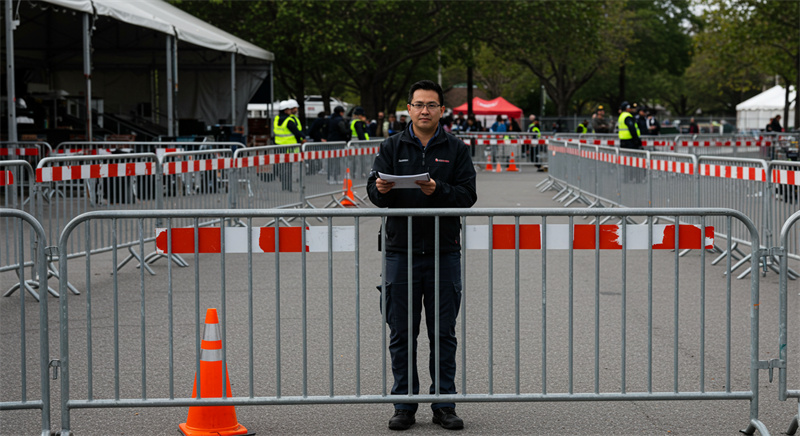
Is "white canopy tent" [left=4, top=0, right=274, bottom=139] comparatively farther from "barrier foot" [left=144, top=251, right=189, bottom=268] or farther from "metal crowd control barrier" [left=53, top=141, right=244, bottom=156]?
"barrier foot" [left=144, top=251, right=189, bottom=268]

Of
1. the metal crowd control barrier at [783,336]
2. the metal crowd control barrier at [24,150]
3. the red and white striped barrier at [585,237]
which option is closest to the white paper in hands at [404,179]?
the red and white striped barrier at [585,237]

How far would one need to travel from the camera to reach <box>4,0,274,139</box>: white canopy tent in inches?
1032

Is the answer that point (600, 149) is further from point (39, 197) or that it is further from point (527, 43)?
point (527, 43)

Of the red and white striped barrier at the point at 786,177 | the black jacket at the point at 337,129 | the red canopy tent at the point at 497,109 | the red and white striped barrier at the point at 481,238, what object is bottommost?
the red and white striped barrier at the point at 481,238

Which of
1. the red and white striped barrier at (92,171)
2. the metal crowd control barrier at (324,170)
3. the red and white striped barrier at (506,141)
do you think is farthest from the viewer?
the red and white striped barrier at (506,141)

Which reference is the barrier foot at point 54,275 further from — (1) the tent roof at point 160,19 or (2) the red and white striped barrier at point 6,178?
(1) the tent roof at point 160,19

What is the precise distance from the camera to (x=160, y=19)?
21906 mm

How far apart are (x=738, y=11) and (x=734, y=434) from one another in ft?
126

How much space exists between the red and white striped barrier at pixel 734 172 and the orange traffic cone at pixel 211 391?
6944 millimetres

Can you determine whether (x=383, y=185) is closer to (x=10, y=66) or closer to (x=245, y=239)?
(x=245, y=239)

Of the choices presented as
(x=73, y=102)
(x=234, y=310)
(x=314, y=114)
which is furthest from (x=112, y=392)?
(x=314, y=114)

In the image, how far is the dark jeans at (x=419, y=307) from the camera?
5359 millimetres

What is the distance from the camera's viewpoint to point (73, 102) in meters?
26.1

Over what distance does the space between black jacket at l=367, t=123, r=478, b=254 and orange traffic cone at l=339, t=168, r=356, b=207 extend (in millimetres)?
12459
